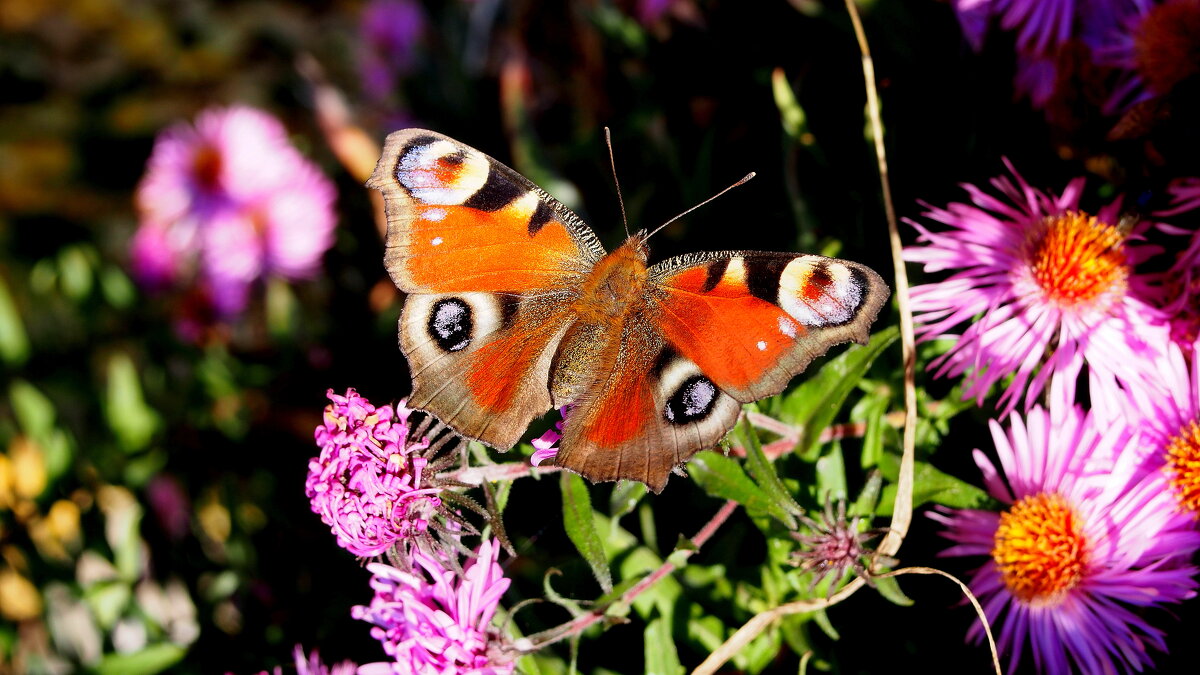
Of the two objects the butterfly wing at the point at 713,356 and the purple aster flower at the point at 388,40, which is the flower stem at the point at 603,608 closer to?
the butterfly wing at the point at 713,356

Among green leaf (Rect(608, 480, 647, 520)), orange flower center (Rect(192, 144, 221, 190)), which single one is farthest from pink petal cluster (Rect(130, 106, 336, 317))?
green leaf (Rect(608, 480, 647, 520))

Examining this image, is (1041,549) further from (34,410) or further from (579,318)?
(34,410)

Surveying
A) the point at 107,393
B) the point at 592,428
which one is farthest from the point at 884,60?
the point at 107,393

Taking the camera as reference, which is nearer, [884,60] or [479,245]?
[479,245]

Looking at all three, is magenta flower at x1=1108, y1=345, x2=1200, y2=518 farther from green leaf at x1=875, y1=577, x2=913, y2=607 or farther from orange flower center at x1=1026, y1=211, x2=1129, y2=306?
green leaf at x1=875, y1=577, x2=913, y2=607

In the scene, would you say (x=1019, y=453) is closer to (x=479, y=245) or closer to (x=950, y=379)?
(x=950, y=379)

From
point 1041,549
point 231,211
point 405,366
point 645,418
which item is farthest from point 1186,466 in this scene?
point 231,211
